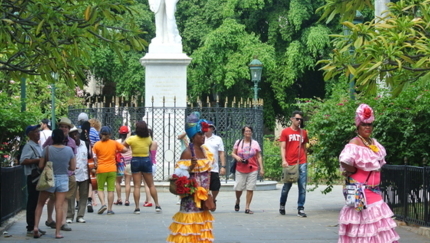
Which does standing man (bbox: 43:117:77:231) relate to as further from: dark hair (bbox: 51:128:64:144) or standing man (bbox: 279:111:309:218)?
standing man (bbox: 279:111:309:218)

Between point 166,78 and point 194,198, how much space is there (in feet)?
49.3

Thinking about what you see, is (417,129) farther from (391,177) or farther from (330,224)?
(330,224)

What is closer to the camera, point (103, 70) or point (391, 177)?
point (391, 177)

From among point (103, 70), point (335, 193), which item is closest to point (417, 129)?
point (335, 193)

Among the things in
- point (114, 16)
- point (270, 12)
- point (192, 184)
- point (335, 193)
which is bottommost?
point (335, 193)

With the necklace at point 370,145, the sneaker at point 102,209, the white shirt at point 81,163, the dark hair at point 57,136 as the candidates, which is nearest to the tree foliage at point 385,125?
the sneaker at point 102,209

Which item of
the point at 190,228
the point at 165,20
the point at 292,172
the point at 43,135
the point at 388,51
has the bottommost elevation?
the point at 190,228

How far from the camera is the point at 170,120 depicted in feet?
78.7

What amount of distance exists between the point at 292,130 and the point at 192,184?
6747 millimetres

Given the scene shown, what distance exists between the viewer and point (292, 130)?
16.1 meters

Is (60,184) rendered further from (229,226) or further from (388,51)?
(388,51)

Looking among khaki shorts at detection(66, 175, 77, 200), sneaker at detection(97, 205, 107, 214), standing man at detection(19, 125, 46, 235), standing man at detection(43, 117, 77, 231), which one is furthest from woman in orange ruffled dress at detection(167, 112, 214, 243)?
sneaker at detection(97, 205, 107, 214)

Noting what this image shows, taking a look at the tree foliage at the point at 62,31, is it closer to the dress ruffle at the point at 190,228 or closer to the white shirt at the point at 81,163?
the dress ruffle at the point at 190,228

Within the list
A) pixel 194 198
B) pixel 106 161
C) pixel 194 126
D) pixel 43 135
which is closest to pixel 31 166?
pixel 106 161
